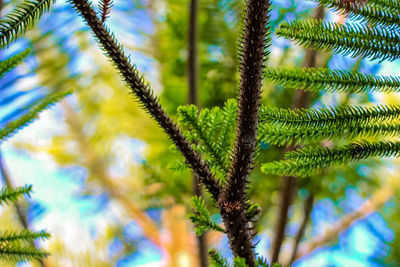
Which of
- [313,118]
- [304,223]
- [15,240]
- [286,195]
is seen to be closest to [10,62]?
[15,240]

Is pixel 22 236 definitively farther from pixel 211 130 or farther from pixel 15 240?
pixel 211 130

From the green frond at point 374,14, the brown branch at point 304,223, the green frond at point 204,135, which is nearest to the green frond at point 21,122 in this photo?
the green frond at point 204,135

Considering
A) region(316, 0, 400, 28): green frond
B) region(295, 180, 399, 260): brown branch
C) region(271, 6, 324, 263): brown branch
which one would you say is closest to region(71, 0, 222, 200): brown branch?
region(316, 0, 400, 28): green frond

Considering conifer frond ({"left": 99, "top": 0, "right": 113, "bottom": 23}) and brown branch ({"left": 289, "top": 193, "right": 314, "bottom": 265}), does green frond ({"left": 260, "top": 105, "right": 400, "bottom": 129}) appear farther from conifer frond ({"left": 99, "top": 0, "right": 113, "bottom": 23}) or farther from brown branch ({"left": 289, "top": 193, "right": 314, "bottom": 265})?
brown branch ({"left": 289, "top": 193, "right": 314, "bottom": 265})

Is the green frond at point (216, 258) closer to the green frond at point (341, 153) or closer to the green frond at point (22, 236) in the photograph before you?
the green frond at point (341, 153)

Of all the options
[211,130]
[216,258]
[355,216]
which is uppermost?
[355,216]
